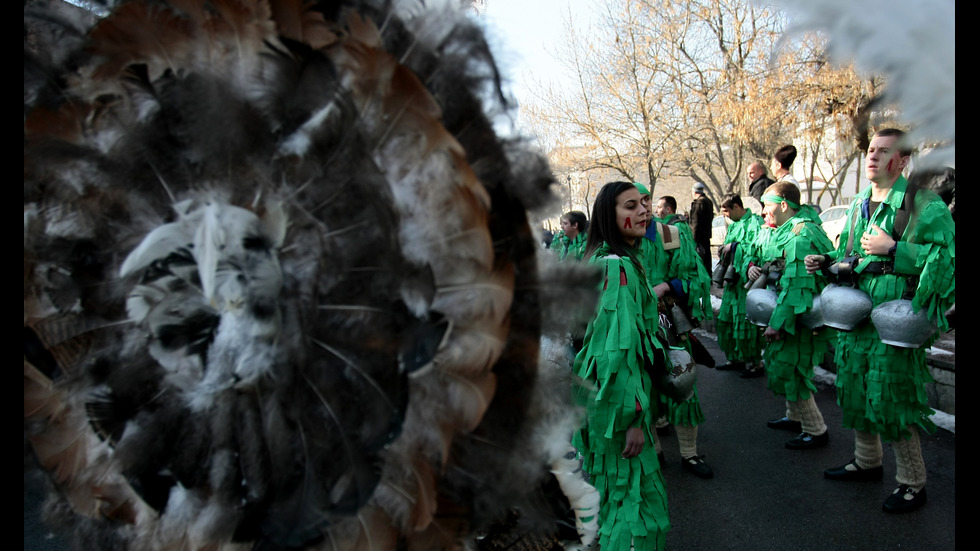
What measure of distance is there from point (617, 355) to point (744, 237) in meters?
4.54

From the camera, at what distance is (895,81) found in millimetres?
991

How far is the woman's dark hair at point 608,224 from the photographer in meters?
2.98

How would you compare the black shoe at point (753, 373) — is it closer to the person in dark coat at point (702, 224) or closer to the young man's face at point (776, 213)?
the person in dark coat at point (702, 224)

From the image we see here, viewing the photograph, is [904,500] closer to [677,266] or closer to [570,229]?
[677,266]

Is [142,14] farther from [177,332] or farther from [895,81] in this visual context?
[895,81]

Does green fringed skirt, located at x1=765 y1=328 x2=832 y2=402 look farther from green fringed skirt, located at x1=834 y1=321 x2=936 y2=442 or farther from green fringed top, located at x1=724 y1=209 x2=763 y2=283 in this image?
green fringed top, located at x1=724 y1=209 x2=763 y2=283

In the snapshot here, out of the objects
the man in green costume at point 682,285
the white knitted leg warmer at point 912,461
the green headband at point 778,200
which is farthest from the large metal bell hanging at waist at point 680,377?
the green headband at point 778,200

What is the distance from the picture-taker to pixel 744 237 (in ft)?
21.5

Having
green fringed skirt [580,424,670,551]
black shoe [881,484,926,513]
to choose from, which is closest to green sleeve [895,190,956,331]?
black shoe [881,484,926,513]

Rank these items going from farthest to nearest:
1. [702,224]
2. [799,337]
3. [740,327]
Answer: [702,224]
[740,327]
[799,337]

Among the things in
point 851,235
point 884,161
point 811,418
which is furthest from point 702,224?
point 884,161

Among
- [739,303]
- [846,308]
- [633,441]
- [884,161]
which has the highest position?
[884,161]

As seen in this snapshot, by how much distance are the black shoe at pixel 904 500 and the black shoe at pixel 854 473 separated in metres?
0.38

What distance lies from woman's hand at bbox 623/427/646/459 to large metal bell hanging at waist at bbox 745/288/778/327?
3162 mm
